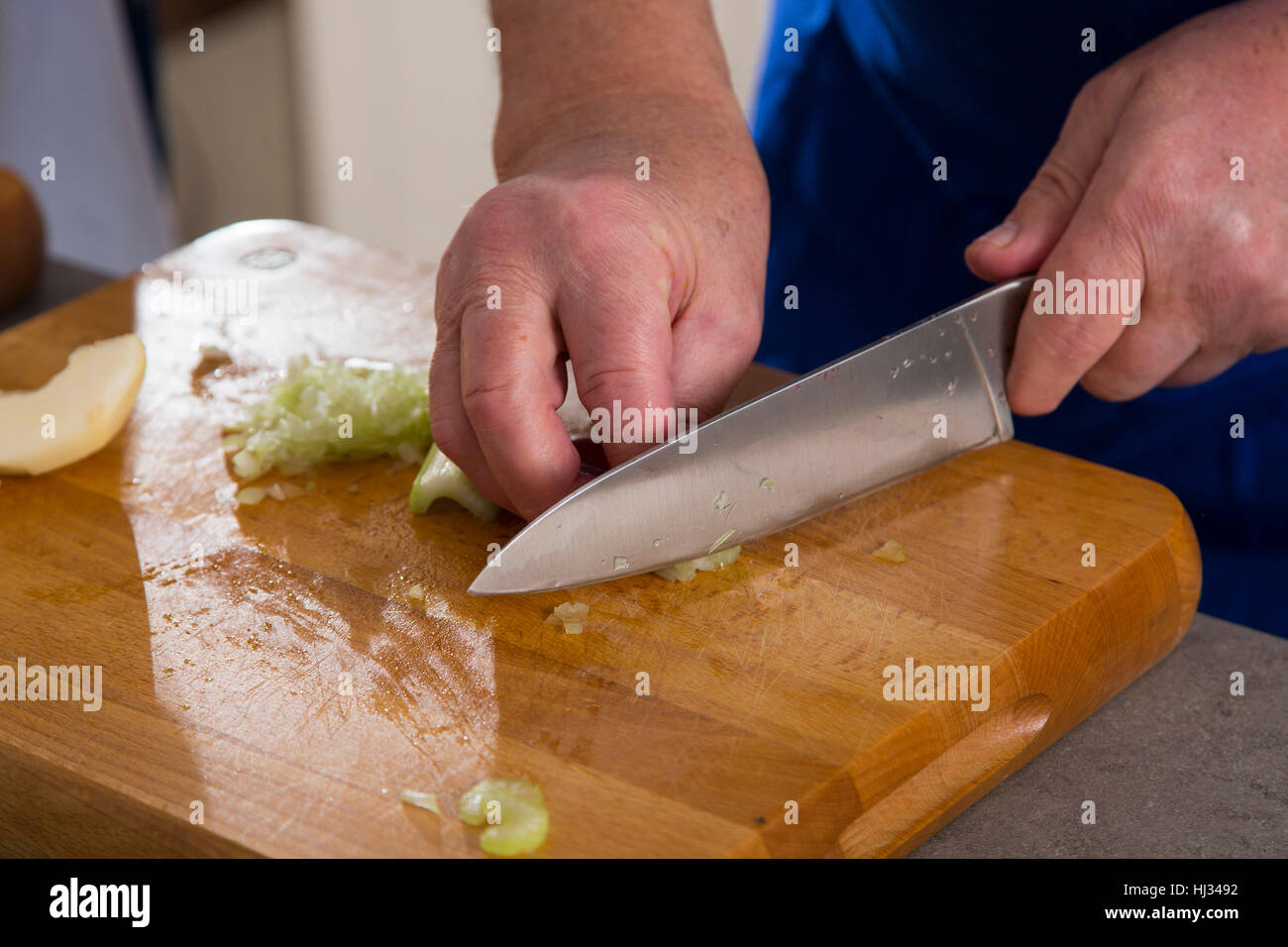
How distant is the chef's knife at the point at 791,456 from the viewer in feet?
3.82

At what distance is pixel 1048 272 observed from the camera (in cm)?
132

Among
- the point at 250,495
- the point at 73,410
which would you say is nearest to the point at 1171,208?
the point at 250,495

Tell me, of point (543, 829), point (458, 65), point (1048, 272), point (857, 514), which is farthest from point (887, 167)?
point (458, 65)

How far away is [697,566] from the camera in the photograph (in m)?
1.23

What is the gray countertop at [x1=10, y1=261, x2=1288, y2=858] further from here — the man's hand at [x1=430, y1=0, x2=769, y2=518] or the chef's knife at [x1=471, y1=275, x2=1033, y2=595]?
the man's hand at [x1=430, y1=0, x2=769, y2=518]

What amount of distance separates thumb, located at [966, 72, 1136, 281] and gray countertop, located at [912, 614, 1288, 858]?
418mm

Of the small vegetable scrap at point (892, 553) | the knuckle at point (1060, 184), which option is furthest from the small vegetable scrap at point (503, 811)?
the knuckle at point (1060, 184)

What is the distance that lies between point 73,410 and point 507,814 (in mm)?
732

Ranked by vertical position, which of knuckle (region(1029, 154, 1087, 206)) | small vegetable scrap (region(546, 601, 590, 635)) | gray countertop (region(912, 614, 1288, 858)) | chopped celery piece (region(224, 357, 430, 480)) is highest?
knuckle (region(1029, 154, 1087, 206))

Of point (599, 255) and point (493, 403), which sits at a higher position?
point (599, 255)

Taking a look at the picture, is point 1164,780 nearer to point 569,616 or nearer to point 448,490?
point 569,616

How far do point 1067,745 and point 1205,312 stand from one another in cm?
44

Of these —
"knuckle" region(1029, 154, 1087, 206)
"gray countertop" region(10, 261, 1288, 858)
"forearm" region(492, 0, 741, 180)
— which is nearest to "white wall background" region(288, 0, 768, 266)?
"forearm" region(492, 0, 741, 180)

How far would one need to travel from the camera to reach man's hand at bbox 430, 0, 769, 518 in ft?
3.88
